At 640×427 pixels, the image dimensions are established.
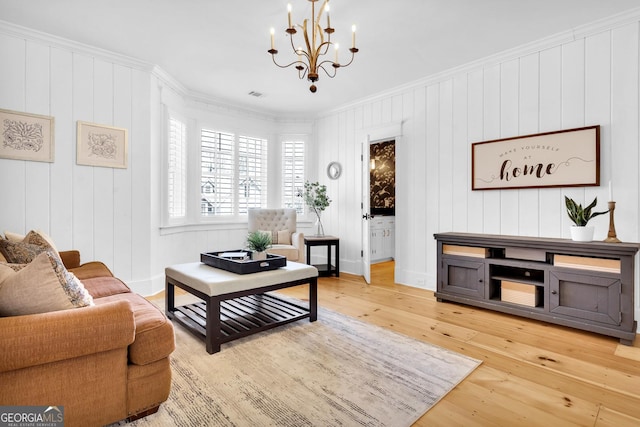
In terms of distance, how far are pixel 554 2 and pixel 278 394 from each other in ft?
12.0

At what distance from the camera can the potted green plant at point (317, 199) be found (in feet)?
17.9

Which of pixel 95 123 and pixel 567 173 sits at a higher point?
pixel 95 123

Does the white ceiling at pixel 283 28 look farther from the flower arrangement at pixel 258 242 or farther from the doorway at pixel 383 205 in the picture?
the doorway at pixel 383 205

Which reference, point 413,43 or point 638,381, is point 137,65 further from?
point 638,381

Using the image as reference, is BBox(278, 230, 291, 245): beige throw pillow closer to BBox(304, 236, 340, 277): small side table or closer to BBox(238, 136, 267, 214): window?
BBox(304, 236, 340, 277): small side table

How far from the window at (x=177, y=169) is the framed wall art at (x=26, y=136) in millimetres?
1341

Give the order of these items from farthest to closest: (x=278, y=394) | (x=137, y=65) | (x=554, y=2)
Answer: (x=137, y=65) < (x=554, y=2) < (x=278, y=394)

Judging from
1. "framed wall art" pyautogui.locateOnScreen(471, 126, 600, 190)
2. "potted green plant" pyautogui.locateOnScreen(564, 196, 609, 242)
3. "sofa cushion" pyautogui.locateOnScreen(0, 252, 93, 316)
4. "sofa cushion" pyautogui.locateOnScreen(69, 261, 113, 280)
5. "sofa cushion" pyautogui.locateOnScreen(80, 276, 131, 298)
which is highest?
"framed wall art" pyautogui.locateOnScreen(471, 126, 600, 190)

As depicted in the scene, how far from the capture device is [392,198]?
275 inches

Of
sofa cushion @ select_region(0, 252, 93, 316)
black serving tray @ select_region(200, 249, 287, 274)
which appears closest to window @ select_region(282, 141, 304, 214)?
black serving tray @ select_region(200, 249, 287, 274)

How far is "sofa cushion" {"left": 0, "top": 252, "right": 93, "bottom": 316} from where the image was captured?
1.43 m

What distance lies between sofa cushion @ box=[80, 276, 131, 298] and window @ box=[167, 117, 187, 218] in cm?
188

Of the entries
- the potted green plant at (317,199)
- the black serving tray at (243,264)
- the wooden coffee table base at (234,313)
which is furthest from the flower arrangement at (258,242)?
the potted green plant at (317,199)

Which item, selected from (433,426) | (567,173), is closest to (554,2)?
(567,173)
